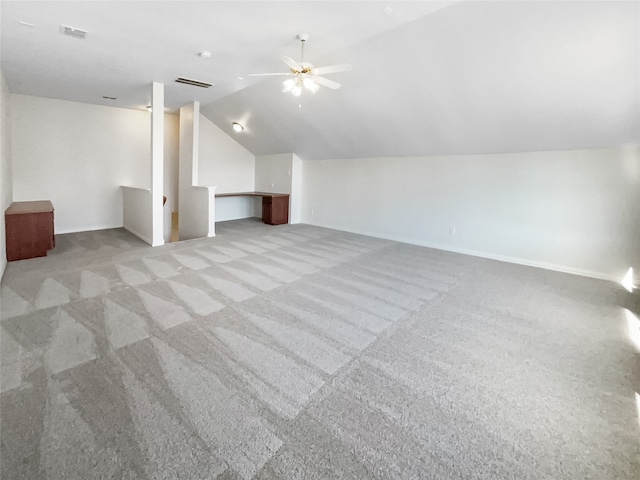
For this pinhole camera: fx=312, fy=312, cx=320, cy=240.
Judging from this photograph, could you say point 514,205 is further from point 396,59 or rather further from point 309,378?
point 309,378

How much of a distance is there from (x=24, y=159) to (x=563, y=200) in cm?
970

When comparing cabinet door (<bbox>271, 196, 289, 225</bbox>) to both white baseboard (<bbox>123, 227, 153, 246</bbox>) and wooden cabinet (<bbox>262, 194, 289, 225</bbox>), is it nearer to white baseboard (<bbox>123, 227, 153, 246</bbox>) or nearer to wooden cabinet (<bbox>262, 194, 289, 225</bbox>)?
wooden cabinet (<bbox>262, 194, 289, 225</bbox>)

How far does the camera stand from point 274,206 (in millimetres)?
8297

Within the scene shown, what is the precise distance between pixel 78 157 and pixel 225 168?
3.33 m

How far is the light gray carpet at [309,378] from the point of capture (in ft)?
5.13

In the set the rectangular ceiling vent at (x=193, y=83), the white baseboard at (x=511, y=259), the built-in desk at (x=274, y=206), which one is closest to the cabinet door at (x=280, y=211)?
the built-in desk at (x=274, y=206)

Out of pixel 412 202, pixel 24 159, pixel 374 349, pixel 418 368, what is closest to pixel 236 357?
pixel 374 349

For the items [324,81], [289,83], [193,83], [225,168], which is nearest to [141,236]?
[193,83]

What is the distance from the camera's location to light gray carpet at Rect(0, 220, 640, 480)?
156 centimetres

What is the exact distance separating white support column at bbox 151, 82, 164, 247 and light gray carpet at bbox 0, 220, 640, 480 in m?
1.63

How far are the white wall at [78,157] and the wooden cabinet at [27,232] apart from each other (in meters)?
1.94

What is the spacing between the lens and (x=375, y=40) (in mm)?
3859

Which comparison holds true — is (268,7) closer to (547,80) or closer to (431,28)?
(431,28)

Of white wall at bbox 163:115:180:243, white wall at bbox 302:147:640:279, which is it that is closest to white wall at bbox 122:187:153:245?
white wall at bbox 163:115:180:243
